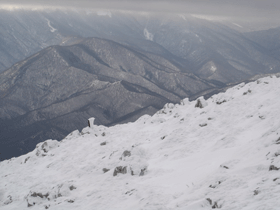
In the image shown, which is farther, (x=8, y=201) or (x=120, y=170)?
(x=8, y=201)

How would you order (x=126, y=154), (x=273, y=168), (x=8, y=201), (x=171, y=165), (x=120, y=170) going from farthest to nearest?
(x=126, y=154) < (x=8, y=201) < (x=120, y=170) < (x=171, y=165) < (x=273, y=168)

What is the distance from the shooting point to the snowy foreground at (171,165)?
72.4 ft

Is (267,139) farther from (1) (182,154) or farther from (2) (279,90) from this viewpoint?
(2) (279,90)

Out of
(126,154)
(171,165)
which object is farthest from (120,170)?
(171,165)

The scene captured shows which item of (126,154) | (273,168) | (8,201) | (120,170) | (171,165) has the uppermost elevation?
(273,168)

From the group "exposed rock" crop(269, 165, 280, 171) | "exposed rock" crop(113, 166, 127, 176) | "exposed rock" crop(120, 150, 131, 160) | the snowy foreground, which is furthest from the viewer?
"exposed rock" crop(120, 150, 131, 160)

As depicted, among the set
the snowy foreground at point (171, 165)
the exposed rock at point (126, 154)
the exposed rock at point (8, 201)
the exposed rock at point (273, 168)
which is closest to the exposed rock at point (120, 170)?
the snowy foreground at point (171, 165)

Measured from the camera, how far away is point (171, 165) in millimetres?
32469

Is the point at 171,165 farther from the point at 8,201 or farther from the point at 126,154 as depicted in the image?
the point at 8,201

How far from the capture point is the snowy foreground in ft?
72.4

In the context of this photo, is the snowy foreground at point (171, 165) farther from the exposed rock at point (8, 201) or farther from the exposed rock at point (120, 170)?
the exposed rock at point (120, 170)

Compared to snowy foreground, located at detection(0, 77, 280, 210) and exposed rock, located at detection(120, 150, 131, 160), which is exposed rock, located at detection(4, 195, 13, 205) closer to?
snowy foreground, located at detection(0, 77, 280, 210)

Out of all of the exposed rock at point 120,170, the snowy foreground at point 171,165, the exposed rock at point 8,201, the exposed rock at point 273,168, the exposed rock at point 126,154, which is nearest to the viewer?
the exposed rock at point 273,168

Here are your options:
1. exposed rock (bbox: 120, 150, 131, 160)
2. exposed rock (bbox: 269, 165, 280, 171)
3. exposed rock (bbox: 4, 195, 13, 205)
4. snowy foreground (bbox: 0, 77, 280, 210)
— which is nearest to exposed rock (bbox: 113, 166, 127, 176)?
snowy foreground (bbox: 0, 77, 280, 210)
